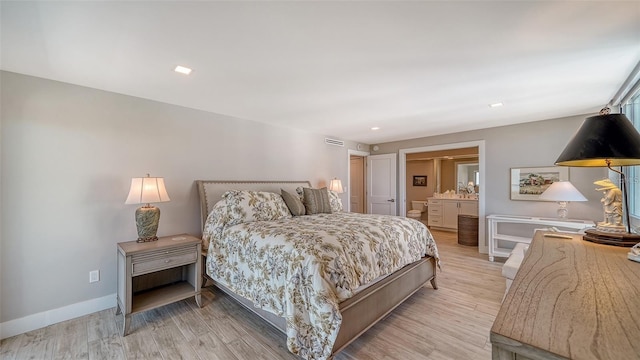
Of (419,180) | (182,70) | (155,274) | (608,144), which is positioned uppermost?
(182,70)

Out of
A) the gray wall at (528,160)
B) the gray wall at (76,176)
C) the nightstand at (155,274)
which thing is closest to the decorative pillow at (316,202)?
the gray wall at (76,176)

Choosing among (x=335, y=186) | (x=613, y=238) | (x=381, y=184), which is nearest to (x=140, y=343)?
(x=613, y=238)

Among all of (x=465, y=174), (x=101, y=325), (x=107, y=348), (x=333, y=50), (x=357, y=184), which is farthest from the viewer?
(x=465, y=174)

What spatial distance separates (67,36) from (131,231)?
6.37 feet

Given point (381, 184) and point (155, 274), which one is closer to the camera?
point (155, 274)

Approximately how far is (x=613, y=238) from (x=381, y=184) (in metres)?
4.67

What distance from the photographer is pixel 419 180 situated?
323 inches

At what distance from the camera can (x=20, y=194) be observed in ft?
7.36

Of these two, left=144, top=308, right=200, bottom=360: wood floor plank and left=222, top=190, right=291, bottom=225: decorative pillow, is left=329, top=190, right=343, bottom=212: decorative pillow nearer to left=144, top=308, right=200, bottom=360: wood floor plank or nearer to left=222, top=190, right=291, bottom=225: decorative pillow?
left=222, top=190, right=291, bottom=225: decorative pillow

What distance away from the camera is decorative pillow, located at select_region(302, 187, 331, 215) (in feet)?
12.0

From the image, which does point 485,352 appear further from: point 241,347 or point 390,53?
point 390,53

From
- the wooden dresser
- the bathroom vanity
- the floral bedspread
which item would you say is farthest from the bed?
the bathroom vanity

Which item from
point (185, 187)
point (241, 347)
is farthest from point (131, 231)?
point (241, 347)

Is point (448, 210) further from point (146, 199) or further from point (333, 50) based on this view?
point (146, 199)
